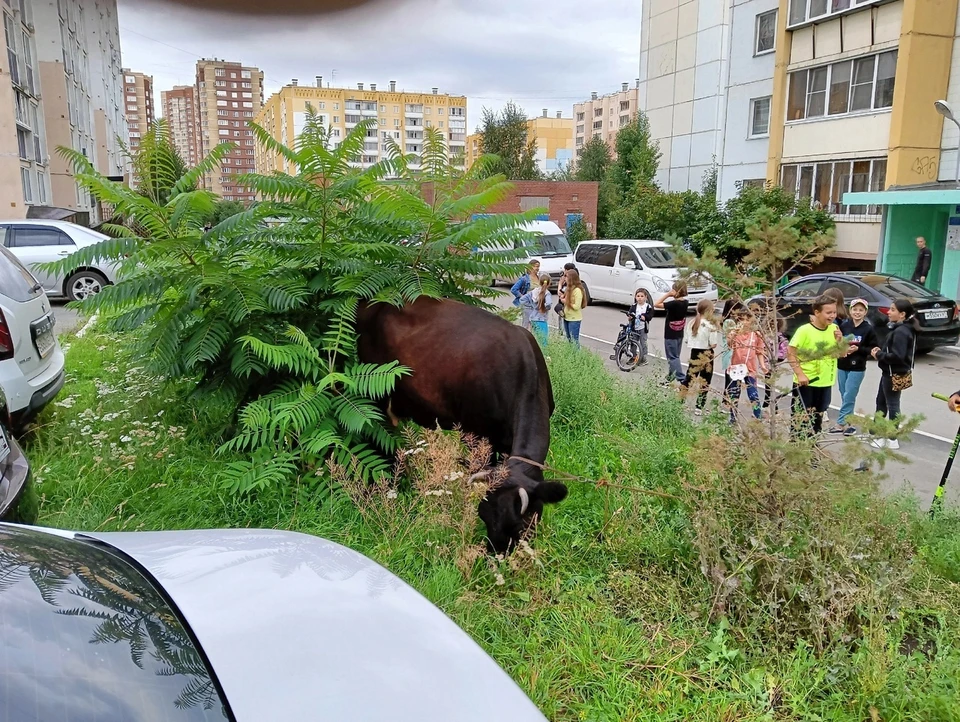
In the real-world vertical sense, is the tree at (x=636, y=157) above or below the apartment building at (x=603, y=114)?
below

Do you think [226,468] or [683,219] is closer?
Answer: [226,468]

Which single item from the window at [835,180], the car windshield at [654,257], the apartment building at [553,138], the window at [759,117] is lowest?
the car windshield at [654,257]

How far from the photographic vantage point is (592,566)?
450 cm

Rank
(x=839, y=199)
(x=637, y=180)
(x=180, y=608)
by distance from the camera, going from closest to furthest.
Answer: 1. (x=180, y=608)
2. (x=839, y=199)
3. (x=637, y=180)

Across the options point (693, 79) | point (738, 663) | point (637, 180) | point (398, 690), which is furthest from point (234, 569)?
point (693, 79)

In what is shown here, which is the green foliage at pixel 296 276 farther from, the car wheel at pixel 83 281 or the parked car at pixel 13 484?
the car wheel at pixel 83 281

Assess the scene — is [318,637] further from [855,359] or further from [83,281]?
[83,281]

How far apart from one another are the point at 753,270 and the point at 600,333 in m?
12.8

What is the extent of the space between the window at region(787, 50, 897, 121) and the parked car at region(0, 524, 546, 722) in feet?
82.7

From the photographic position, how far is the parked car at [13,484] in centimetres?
369

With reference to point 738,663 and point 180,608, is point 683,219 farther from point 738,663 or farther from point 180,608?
point 180,608

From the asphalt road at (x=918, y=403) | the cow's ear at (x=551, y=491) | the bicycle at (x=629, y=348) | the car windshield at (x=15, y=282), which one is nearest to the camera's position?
the cow's ear at (x=551, y=491)

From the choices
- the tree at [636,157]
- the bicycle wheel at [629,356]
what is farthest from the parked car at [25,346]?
the tree at [636,157]

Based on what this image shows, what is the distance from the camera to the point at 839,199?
80.2ft
